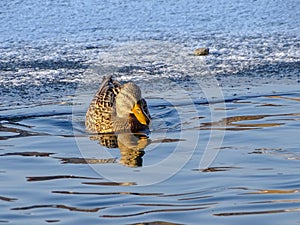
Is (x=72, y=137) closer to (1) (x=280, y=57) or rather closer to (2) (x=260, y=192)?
(2) (x=260, y=192)

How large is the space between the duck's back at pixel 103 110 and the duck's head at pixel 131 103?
17 cm

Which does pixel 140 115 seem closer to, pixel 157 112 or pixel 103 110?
pixel 103 110

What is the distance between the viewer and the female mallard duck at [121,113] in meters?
9.21

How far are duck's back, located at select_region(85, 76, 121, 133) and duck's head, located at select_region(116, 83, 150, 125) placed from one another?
0.17 metres

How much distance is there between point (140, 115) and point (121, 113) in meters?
0.33

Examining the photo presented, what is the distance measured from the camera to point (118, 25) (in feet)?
46.7

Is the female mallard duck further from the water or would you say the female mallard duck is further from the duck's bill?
the water

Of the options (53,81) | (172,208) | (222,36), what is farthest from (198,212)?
(222,36)

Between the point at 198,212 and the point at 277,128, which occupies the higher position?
the point at 277,128

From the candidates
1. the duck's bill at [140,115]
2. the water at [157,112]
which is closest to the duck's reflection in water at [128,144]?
the water at [157,112]

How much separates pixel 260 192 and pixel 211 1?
988 cm

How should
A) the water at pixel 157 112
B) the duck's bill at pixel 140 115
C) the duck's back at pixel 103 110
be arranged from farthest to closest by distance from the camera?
the duck's back at pixel 103 110 < the duck's bill at pixel 140 115 < the water at pixel 157 112

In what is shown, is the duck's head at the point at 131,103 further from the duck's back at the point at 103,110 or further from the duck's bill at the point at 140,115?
the duck's back at the point at 103,110

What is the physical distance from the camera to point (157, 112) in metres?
9.97
